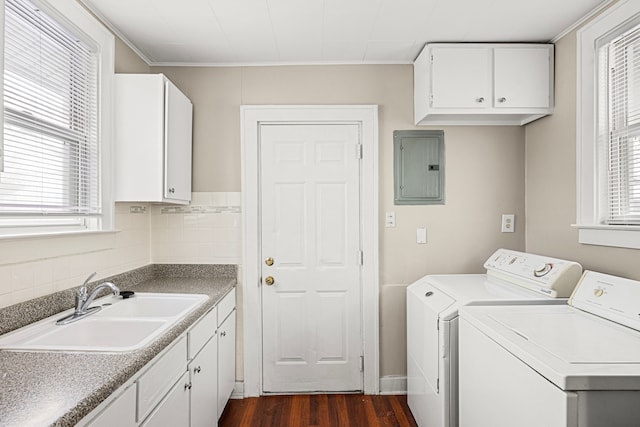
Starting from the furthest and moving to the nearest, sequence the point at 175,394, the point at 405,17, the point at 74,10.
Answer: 1. the point at 405,17
2. the point at 74,10
3. the point at 175,394

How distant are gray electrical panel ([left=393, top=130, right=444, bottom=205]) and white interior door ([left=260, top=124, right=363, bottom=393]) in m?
0.30

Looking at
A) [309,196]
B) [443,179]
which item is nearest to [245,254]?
[309,196]

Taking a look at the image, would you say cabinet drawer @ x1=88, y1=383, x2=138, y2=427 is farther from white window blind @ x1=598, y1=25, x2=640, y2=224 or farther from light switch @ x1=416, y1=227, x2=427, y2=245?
white window blind @ x1=598, y1=25, x2=640, y2=224

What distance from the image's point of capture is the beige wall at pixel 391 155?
8.68 feet

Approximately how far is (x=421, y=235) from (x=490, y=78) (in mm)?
1138

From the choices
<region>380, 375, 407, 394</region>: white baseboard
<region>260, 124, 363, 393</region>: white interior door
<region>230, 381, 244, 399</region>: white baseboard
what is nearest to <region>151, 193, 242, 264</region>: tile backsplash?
<region>260, 124, 363, 393</region>: white interior door

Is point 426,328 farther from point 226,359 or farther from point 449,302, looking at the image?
point 226,359

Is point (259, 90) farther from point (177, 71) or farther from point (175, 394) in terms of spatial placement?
point (175, 394)

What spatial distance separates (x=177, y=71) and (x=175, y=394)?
85.5 inches

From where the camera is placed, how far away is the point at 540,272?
6.31 feet

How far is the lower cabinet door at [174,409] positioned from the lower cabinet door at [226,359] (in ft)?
1.83

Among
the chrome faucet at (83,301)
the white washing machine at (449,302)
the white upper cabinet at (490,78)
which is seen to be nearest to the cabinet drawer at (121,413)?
the chrome faucet at (83,301)

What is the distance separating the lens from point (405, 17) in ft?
6.73

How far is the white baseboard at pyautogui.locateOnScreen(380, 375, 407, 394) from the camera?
8.70 ft
